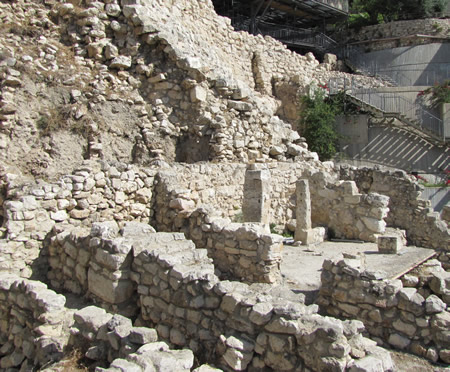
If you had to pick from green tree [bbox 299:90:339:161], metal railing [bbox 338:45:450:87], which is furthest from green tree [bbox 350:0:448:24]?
green tree [bbox 299:90:339:161]

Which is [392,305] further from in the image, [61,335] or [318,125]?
[318,125]

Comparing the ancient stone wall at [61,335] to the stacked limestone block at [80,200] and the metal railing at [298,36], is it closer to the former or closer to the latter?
the stacked limestone block at [80,200]

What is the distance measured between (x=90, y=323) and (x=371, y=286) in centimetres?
327

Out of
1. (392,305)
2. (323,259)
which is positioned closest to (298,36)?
(323,259)

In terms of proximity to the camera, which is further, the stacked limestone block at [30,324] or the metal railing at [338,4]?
the metal railing at [338,4]

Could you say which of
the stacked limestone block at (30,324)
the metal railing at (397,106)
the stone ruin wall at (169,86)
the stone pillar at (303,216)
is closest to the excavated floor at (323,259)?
the stone pillar at (303,216)

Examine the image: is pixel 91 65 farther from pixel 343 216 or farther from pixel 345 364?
pixel 345 364

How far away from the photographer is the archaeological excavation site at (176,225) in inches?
153

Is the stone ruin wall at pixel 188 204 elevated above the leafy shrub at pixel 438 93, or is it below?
below

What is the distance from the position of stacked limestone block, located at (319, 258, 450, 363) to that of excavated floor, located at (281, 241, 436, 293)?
2.55 feet

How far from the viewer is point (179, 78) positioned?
424 inches

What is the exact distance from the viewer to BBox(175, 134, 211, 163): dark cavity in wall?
10.7 m

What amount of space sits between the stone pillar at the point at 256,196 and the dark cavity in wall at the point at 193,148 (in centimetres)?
167

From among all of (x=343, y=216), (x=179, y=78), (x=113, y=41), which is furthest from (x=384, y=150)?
(x=113, y=41)
